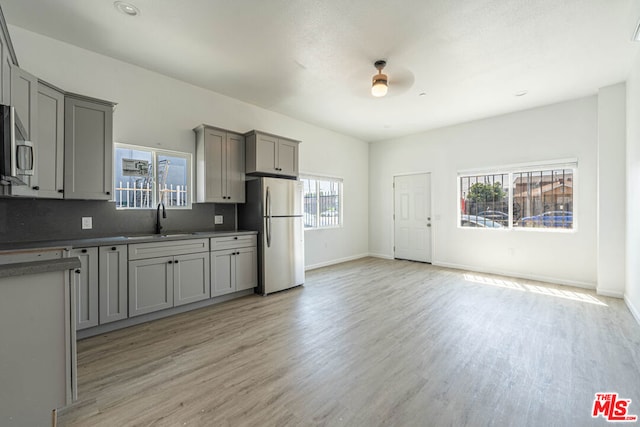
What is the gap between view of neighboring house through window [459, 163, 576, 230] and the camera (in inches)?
182

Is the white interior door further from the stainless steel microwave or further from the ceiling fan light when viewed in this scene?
the stainless steel microwave

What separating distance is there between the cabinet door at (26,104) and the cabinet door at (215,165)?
1.66 metres

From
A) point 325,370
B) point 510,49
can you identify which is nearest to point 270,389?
point 325,370

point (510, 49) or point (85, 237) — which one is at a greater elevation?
point (510, 49)

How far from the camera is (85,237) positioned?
299 centimetres

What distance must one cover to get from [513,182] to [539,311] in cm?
267

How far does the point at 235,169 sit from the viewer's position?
4121 mm

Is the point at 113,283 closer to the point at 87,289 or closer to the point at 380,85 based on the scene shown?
the point at 87,289

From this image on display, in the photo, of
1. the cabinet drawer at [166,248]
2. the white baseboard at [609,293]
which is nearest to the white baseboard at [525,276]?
the white baseboard at [609,293]

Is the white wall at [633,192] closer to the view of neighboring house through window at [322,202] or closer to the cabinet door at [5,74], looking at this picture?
the view of neighboring house through window at [322,202]

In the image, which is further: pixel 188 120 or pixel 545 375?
pixel 188 120

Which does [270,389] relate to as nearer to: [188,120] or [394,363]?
[394,363]

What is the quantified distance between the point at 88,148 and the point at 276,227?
2.37m

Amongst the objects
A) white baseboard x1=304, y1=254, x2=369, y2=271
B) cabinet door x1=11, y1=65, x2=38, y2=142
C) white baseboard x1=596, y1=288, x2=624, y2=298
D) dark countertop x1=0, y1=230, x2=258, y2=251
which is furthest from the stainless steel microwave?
white baseboard x1=596, y1=288, x2=624, y2=298
